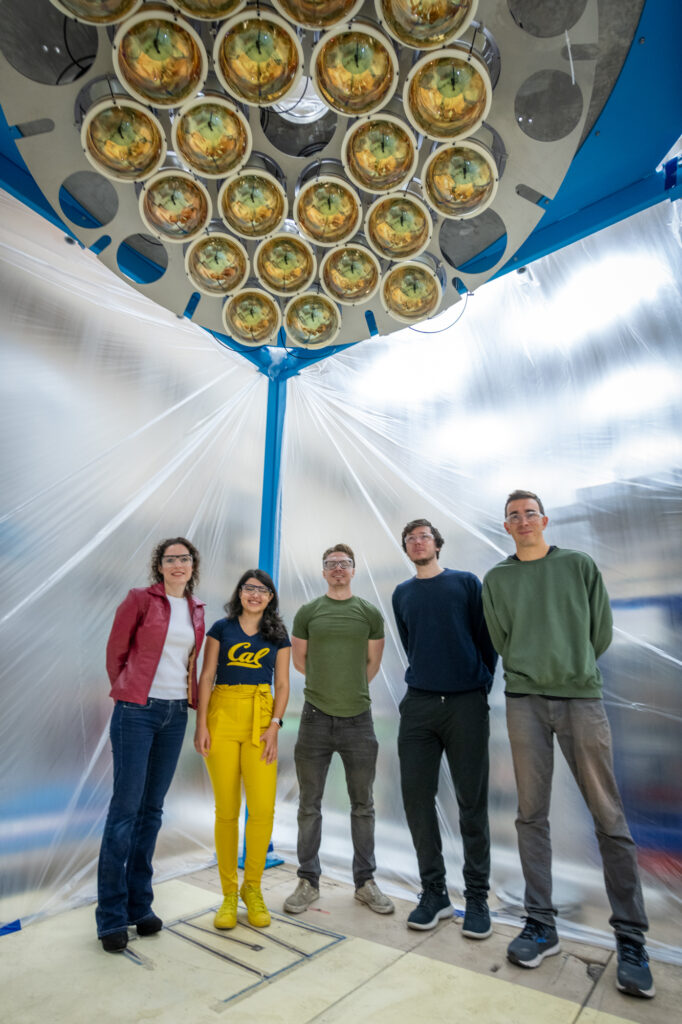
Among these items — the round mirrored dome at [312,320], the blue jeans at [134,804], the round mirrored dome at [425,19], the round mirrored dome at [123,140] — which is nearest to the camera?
the round mirrored dome at [425,19]

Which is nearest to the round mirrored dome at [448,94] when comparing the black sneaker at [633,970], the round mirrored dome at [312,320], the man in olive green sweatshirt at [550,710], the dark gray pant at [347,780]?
the round mirrored dome at [312,320]

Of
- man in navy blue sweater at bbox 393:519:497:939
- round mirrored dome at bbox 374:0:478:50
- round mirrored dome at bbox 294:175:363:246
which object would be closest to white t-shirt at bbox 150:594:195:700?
man in navy blue sweater at bbox 393:519:497:939

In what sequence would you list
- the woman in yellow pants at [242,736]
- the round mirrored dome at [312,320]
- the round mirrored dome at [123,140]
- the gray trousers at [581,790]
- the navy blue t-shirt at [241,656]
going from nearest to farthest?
1. the round mirrored dome at [123,140]
2. the round mirrored dome at [312,320]
3. the gray trousers at [581,790]
4. the woman in yellow pants at [242,736]
5. the navy blue t-shirt at [241,656]

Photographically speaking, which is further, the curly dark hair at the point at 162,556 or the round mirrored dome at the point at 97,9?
the curly dark hair at the point at 162,556

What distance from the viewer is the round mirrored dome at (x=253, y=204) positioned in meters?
1.40

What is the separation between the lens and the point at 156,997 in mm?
1663

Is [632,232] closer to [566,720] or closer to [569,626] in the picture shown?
A: [569,626]

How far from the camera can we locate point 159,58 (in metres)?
1.18

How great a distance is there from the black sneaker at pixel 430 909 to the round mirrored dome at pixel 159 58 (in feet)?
7.98

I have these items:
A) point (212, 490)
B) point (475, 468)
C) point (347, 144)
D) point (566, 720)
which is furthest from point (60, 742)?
point (347, 144)

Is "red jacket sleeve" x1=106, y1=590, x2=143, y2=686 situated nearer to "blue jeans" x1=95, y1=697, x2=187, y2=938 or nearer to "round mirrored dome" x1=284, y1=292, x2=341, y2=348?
"blue jeans" x1=95, y1=697, x2=187, y2=938

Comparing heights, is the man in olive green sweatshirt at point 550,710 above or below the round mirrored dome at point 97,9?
below

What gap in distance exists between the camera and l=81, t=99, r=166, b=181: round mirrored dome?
4.11ft

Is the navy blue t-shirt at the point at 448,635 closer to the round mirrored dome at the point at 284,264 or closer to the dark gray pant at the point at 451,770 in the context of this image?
the dark gray pant at the point at 451,770
